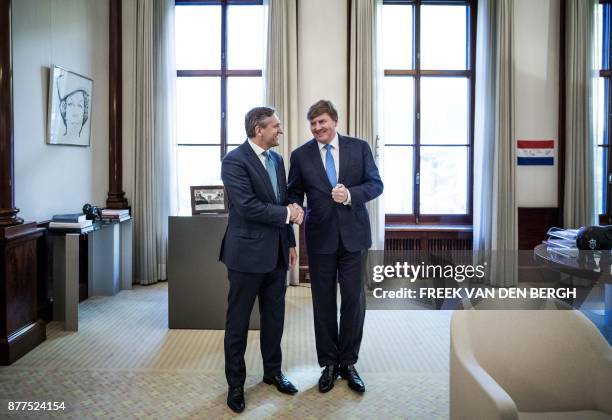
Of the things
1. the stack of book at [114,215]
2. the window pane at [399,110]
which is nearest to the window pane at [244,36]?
the window pane at [399,110]

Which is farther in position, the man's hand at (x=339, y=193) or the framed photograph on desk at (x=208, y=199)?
the framed photograph on desk at (x=208, y=199)

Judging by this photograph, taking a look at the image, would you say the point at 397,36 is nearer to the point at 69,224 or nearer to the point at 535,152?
the point at 535,152

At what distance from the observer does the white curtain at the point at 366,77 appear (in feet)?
19.0

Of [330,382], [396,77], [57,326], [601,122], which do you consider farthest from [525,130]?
[57,326]

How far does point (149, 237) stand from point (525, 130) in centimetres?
467

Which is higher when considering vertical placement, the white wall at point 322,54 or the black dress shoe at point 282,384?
the white wall at point 322,54

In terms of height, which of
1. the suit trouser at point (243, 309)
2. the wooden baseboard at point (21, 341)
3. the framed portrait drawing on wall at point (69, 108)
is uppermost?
the framed portrait drawing on wall at point (69, 108)

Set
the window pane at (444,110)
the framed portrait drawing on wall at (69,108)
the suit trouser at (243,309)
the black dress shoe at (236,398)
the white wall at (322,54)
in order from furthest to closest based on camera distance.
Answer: the window pane at (444,110)
the white wall at (322,54)
the framed portrait drawing on wall at (69,108)
the suit trouser at (243,309)
the black dress shoe at (236,398)

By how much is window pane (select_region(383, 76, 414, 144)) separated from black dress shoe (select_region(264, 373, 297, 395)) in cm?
380

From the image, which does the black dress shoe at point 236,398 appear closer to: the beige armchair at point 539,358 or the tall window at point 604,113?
the beige armchair at point 539,358

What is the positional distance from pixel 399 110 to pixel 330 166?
11.3 feet

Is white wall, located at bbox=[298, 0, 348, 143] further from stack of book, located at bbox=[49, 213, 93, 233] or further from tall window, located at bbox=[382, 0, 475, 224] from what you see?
stack of book, located at bbox=[49, 213, 93, 233]

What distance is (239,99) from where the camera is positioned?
6.27m

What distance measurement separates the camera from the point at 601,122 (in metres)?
6.21
